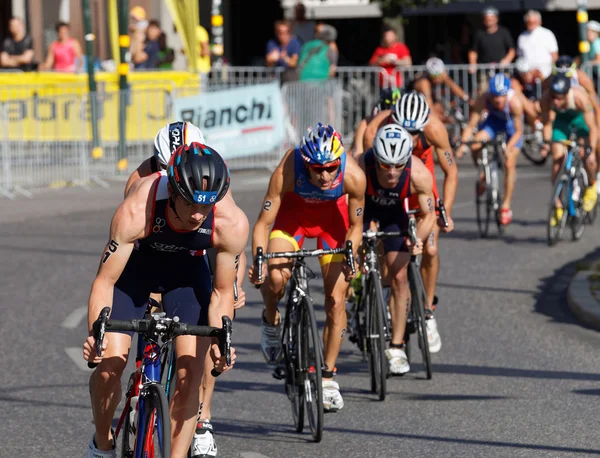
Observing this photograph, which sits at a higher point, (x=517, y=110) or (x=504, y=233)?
(x=517, y=110)

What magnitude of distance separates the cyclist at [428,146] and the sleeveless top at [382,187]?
21.2 inches

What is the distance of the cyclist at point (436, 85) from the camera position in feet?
64.3

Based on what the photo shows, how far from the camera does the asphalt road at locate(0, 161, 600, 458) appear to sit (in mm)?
7238

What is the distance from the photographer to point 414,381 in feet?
28.7

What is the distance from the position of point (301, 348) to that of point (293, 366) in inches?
7.4

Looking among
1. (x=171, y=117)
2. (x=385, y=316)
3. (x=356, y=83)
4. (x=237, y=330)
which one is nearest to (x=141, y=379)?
(x=385, y=316)

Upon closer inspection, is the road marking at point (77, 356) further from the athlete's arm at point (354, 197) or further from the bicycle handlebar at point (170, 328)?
the bicycle handlebar at point (170, 328)

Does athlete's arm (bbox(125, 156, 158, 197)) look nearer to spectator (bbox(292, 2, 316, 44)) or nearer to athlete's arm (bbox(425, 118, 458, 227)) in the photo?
athlete's arm (bbox(425, 118, 458, 227))

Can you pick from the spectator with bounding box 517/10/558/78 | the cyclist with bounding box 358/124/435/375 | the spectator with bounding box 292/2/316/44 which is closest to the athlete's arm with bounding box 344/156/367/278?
the cyclist with bounding box 358/124/435/375

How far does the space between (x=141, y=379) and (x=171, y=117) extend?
1431 cm

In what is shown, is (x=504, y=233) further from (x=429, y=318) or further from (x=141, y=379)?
(x=141, y=379)

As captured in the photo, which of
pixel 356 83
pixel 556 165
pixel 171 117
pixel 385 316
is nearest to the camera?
pixel 385 316

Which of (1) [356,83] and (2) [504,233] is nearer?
(2) [504,233]

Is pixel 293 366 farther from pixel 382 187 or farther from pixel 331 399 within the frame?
pixel 382 187
